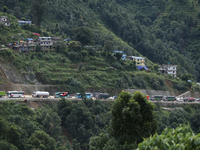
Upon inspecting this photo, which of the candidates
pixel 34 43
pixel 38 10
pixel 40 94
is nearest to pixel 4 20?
pixel 34 43

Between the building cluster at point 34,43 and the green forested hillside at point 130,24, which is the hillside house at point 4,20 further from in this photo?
the green forested hillside at point 130,24

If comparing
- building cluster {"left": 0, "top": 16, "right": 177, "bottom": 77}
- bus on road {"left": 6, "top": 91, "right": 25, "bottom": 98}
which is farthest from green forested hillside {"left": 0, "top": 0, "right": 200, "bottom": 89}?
bus on road {"left": 6, "top": 91, "right": 25, "bottom": 98}

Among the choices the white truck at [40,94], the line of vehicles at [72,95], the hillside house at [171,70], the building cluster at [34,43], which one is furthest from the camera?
the hillside house at [171,70]

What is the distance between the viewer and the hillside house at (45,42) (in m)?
69.9

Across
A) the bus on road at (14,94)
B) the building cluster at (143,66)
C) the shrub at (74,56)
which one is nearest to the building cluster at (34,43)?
the shrub at (74,56)

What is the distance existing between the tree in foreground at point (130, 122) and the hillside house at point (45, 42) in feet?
169

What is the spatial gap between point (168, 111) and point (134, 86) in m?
10.4

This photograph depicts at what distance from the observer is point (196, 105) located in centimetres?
7244

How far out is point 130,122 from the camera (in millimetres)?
21000

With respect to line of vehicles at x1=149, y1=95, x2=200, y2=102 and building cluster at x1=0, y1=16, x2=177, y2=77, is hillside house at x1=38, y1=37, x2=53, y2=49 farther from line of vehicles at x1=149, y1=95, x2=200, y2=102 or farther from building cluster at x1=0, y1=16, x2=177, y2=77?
line of vehicles at x1=149, y1=95, x2=200, y2=102

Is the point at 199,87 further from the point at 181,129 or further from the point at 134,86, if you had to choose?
the point at 181,129

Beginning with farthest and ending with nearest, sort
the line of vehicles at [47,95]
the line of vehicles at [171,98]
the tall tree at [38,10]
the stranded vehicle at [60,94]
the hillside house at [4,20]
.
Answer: the tall tree at [38,10] < the line of vehicles at [171,98] < the hillside house at [4,20] < the stranded vehicle at [60,94] < the line of vehicles at [47,95]

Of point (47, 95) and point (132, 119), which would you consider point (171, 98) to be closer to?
point (47, 95)

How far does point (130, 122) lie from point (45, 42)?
53421mm
